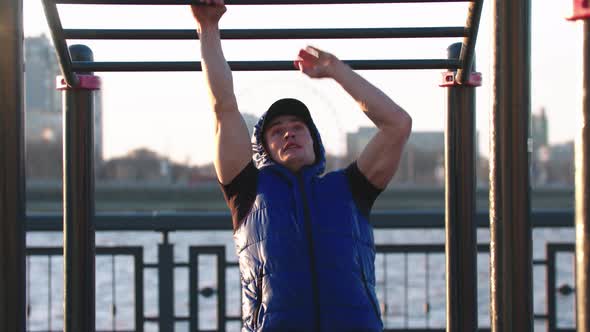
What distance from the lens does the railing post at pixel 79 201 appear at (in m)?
3.28

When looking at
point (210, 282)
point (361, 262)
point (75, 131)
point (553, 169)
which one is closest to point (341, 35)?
point (361, 262)

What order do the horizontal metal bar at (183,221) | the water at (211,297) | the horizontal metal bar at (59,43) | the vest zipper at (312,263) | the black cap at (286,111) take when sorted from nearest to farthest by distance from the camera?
the vest zipper at (312,263) < the black cap at (286,111) < the horizontal metal bar at (59,43) < the horizontal metal bar at (183,221) < the water at (211,297)

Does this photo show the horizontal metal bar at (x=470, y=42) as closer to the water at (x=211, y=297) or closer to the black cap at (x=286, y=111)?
the black cap at (x=286, y=111)

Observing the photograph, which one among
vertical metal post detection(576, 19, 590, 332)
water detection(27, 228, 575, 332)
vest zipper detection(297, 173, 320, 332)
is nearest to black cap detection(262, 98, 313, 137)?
vest zipper detection(297, 173, 320, 332)

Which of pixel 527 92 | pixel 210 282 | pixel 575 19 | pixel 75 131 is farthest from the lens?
pixel 210 282

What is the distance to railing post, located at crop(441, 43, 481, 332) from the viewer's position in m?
3.38

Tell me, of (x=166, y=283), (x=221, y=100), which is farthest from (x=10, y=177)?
(x=166, y=283)

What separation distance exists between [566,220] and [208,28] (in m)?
3.48

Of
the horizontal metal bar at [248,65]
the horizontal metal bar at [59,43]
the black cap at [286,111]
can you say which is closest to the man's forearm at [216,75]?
the black cap at [286,111]

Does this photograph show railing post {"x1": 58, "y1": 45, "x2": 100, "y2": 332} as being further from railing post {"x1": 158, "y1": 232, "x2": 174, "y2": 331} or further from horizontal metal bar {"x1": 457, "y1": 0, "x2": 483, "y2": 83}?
railing post {"x1": 158, "y1": 232, "x2": 174, "y2": 331}

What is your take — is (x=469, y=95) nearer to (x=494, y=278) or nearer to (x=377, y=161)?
(x=377, y=161)

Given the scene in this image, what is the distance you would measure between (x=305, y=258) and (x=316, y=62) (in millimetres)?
564

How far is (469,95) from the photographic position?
11.1ft

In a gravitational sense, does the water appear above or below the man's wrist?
below
